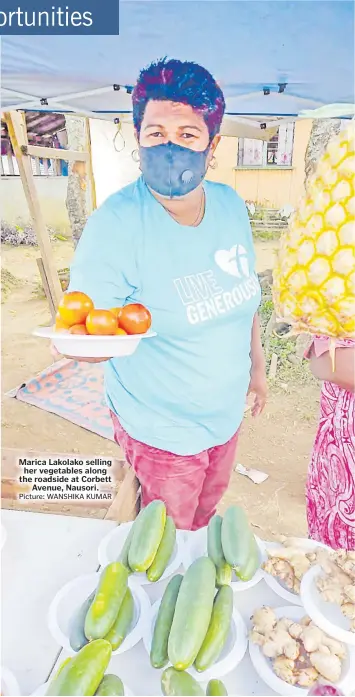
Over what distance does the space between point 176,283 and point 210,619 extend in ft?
2.99

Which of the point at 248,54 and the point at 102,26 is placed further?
the point at 248,54

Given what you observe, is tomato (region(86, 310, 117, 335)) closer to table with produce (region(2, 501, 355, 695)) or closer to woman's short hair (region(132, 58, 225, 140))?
table with produce (region(2, 501, 355, 695))

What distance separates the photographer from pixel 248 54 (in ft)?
6.13

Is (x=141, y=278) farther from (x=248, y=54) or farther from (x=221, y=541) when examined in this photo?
(x=248, y=54)

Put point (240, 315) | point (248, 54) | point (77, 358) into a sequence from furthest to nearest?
point (248, 54) < point (240, 315) < point (77, 358)

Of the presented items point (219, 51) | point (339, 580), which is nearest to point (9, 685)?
point (339, 580)

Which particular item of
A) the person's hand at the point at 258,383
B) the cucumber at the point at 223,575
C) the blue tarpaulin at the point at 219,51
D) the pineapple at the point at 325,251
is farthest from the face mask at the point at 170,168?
the cucumber at the point at 223,575

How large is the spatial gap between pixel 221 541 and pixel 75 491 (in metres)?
0.76

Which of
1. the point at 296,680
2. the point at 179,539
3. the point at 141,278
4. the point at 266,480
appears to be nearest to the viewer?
the point at 296,680

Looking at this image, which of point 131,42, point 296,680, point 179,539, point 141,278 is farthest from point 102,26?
point 296,680

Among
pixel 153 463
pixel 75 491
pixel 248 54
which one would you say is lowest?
pixel 75 491

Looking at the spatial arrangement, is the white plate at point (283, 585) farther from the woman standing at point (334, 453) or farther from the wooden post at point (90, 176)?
the wooden post at point (90, 176)

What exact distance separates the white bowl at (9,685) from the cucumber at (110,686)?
0.57 feet

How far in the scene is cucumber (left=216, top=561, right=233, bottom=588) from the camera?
108 cm
